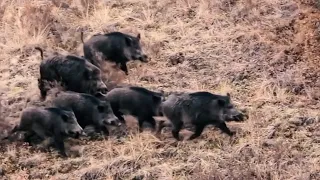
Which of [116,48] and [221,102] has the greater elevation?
[116,48]

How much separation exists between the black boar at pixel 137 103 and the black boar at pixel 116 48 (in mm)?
1449

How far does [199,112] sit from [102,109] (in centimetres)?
123

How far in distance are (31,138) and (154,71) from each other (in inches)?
102

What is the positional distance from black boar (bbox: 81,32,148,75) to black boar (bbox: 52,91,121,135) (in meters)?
1.52

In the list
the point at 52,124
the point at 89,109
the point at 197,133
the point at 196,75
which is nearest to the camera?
the point at 52,124

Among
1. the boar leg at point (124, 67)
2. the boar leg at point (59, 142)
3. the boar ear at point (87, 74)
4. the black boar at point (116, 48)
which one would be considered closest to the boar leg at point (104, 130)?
the boar leg at point (59, 142)

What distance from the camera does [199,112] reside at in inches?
348

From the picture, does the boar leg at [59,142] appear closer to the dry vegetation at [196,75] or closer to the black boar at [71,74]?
the dry vegetation at [196,75]

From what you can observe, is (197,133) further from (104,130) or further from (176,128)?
(104,130)

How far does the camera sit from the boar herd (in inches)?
345

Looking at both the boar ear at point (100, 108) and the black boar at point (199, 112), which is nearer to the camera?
the black boar at point (199, 112)

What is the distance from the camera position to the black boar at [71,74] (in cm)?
980

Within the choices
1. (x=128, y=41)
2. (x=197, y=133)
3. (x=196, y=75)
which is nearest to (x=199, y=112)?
(x=197, y=133)

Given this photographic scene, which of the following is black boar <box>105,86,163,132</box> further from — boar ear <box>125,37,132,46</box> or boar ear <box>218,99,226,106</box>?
boar ear <box>125,37,132,46</box>
